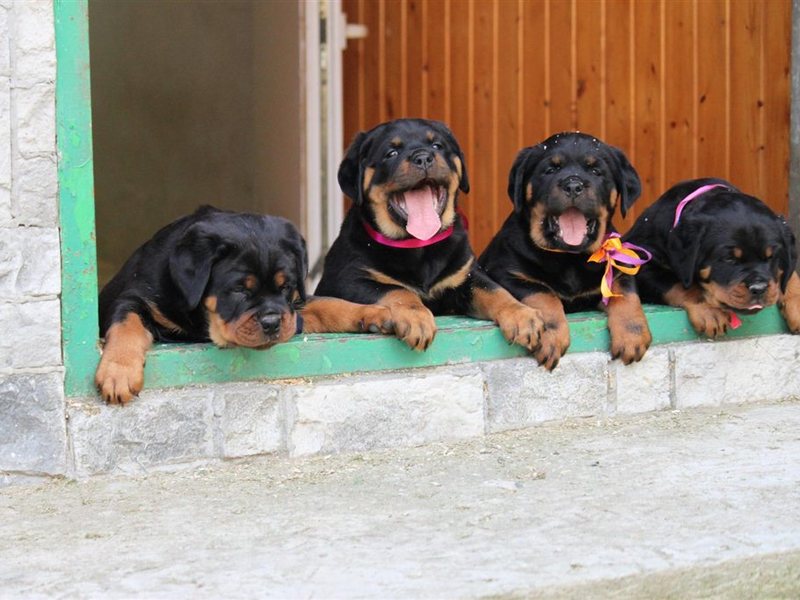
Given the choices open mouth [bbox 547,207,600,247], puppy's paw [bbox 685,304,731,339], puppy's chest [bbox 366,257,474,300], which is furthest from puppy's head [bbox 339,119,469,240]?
puppy's paw [bbox 685,304,731,339]

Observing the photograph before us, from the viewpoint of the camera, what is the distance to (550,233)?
4.38m

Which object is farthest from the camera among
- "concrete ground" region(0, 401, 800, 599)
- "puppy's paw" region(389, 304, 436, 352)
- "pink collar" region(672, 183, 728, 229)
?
"pink collar" region(672, 183, 728, 229)

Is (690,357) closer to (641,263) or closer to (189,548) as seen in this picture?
(641,263)

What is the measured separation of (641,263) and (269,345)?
1493 mm

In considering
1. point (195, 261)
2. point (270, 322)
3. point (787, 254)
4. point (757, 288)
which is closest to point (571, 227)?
point (757, 288)

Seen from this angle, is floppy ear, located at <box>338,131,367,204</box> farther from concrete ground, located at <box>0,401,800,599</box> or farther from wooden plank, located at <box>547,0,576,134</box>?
wooden plank, located at <box>547,0,576,134</box>

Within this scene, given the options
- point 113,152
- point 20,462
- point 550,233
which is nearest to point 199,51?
point 113,152

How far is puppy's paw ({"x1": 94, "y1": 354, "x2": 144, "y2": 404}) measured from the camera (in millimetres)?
3527

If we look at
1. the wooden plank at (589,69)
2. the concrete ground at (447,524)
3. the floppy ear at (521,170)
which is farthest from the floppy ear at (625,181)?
the wooden plank at (589,69)

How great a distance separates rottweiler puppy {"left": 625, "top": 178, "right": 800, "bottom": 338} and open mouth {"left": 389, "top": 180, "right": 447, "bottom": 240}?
907mm

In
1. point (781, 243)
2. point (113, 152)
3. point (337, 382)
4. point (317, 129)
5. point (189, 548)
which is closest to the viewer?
point (189, 548)

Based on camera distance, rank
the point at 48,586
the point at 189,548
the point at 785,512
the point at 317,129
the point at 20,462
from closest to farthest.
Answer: the point at 48,586 → the point at 189,548 → the point at 785,512 → the point at 20,462 → the point at 317,129

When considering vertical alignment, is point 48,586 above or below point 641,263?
below

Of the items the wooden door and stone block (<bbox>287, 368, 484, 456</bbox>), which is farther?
the wooden door
